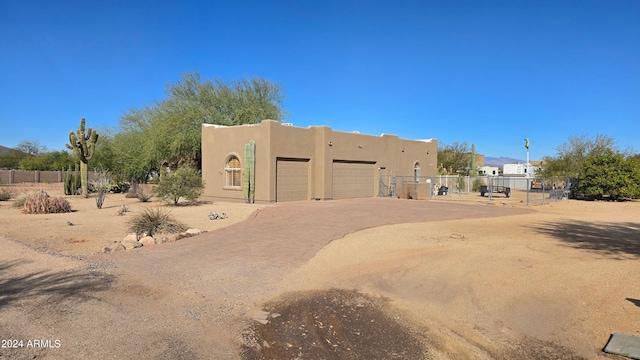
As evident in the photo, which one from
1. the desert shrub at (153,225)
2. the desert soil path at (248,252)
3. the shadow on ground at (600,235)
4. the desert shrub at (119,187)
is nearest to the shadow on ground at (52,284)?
the desert soil path at (248,252)

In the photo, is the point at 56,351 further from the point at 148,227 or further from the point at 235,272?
the point at 148,227

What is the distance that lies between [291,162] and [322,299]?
59.0 ft

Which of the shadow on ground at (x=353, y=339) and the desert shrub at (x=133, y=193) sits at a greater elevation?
the desert shrub at (x=133, y=193)

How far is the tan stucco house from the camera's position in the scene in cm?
2242

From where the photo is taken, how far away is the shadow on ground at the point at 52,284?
568 cm

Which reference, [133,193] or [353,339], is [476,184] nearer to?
[133,193]

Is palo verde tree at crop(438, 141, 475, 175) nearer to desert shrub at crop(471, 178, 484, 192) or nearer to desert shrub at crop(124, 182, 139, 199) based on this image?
desert shrub at crop(471, 178, 484, 192)

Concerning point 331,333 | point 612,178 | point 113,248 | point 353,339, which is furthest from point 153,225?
point 612,178

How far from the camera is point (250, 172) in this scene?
22.6 m

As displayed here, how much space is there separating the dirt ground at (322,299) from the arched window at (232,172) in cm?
1365

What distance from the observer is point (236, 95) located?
3188 cm

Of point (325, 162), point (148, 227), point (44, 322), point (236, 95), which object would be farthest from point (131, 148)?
point (44, 322)

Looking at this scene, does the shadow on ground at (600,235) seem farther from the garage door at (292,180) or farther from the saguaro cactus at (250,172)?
the saguaro cactus at (250,172)

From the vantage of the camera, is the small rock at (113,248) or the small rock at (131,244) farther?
the small rock at (131,244)
